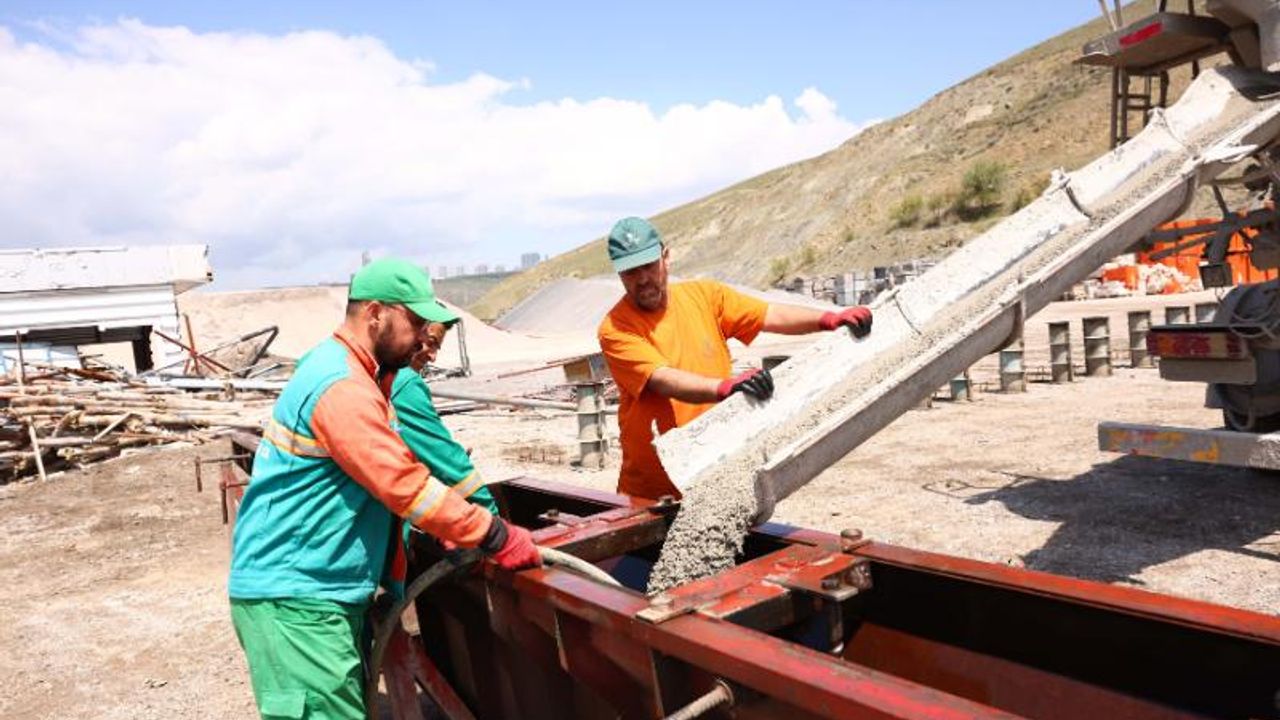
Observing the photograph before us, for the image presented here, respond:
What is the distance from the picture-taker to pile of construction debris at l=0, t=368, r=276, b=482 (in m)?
11.6

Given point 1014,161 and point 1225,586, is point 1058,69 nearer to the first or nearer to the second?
point 1014,161

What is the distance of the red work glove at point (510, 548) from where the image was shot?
103 inches

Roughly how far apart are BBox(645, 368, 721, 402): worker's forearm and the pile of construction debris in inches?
349

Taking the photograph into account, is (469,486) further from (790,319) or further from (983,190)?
(983,190)

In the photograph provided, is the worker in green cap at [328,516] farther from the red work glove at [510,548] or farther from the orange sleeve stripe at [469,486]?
the orange sleeve stripe at [469,486]

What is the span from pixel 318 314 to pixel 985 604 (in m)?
35.8

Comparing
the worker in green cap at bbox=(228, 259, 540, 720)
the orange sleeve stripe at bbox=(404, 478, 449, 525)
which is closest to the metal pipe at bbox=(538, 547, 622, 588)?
the worker in green cap at bbox=(228, 259, 540, 720)

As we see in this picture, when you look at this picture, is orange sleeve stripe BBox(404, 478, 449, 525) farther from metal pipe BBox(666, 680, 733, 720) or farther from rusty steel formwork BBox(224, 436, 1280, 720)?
metal pipe BBox(666, 680, 733, 720)

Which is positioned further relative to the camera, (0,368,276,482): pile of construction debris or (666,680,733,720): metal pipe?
(0,368,276,482): pile of construction debris

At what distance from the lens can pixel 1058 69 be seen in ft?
202

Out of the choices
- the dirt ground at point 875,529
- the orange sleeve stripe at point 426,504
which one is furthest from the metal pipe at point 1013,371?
the orange sleeve stripe at point 426,504

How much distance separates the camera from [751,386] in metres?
3.19

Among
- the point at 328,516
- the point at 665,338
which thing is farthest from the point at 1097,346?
the point at 328,516

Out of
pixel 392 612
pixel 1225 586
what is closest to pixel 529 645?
pixel 392 612
